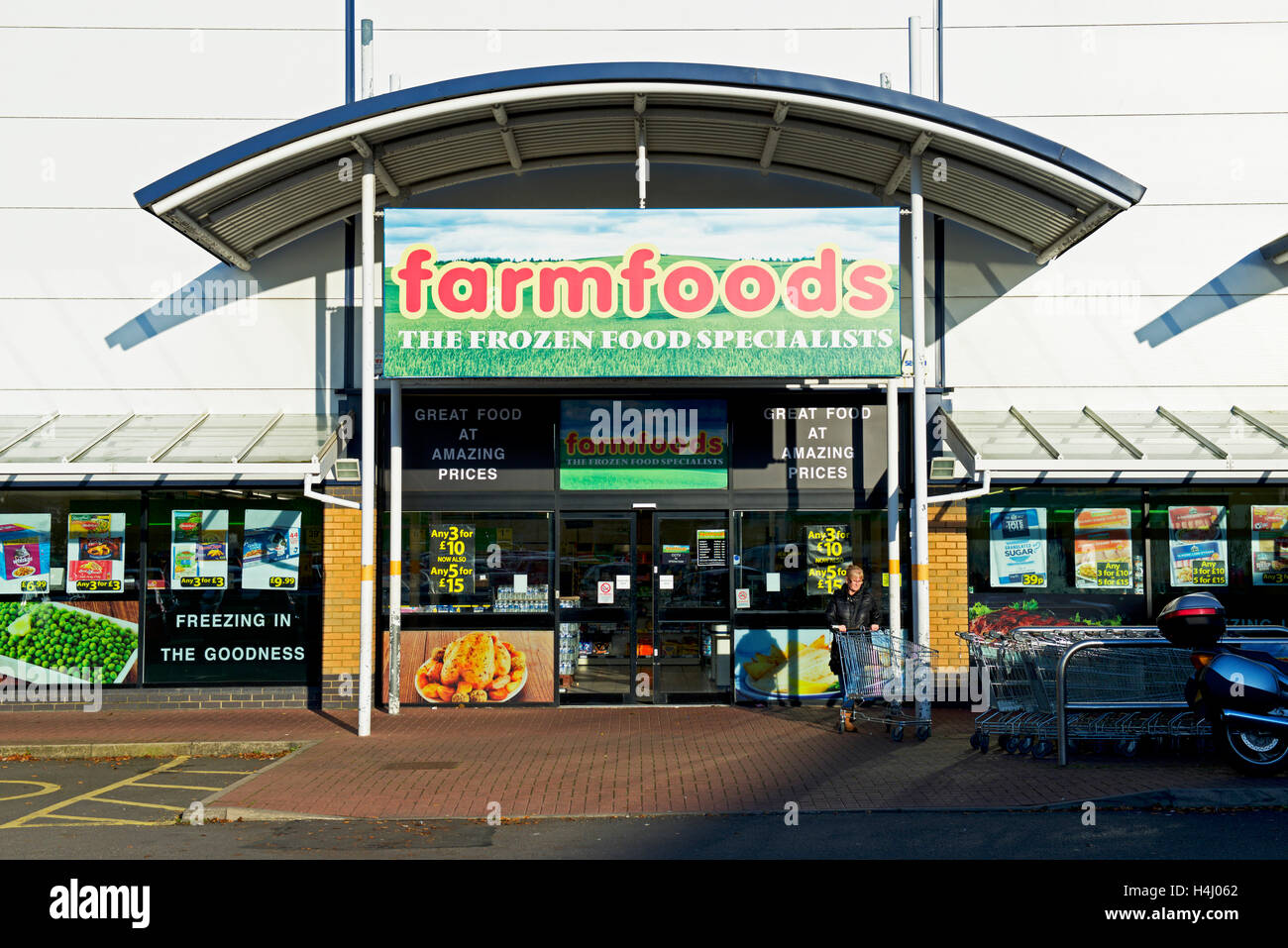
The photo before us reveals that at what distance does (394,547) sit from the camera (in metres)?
13.2

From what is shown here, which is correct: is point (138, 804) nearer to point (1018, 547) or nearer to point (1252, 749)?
point (1252, 749)

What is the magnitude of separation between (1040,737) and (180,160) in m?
11.9

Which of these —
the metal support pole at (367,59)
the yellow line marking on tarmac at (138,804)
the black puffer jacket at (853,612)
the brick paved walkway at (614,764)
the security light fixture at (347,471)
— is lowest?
the yellow line marking on tarmac at (138,804)

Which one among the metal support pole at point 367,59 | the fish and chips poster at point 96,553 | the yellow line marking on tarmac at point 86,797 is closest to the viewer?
the yellow line marking on tarmac at point 86,797

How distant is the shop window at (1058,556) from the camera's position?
13.7 meters

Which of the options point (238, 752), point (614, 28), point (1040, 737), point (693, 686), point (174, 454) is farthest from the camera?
point (614, 28)

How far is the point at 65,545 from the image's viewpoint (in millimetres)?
13969

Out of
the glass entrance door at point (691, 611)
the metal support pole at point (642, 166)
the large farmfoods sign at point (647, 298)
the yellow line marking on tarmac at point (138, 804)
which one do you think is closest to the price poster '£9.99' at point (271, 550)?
the large farmfoods sign at point (647, 298)

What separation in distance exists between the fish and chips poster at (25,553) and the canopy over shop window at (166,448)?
0.64 meters

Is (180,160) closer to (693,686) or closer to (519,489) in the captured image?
(519,489)

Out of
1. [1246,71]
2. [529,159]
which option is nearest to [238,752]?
[529,159]

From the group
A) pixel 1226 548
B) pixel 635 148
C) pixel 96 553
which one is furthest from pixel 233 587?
pixel 1226 548

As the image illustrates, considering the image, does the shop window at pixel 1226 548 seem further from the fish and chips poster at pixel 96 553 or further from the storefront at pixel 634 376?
the fish and chips poster at pixel 96 553

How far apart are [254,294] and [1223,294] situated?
11767mm
